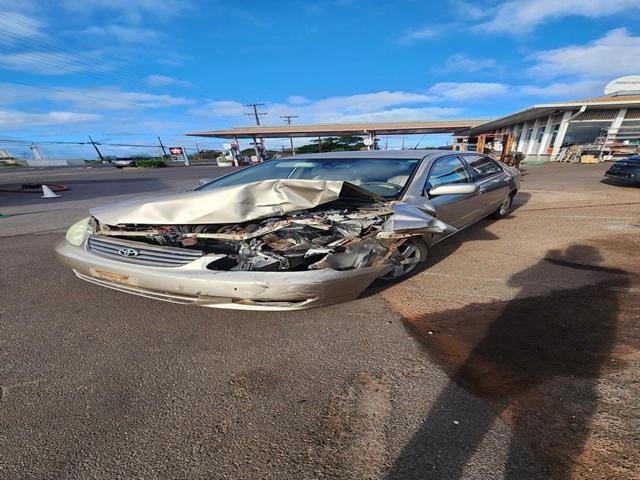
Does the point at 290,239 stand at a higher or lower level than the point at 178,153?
higher

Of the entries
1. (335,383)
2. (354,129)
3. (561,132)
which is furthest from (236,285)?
(354,129)

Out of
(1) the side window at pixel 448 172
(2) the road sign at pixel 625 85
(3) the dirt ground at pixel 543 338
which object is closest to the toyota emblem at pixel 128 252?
(3) the dirt ground at pixel 543 338

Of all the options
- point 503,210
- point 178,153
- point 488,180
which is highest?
point 488,180

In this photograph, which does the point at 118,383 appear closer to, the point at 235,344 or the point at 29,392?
the point at 29,392

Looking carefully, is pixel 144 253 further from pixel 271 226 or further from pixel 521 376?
pixel 521 376

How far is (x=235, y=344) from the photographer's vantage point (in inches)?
86.2

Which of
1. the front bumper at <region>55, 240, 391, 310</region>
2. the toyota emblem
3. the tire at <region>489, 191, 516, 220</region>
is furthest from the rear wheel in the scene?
the toyota emblem

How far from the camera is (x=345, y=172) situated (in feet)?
12.1

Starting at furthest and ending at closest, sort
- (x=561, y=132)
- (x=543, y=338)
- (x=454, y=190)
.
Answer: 1. (x=561, y=132)
2. (x=454, y=190)
3. (x=543, y=338)

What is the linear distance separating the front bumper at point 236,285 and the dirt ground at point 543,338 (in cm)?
75

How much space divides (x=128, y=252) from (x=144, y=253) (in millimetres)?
152

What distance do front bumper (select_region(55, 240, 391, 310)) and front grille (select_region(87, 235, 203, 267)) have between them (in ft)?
0.17

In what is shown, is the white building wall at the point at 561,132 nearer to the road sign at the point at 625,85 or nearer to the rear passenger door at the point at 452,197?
the road sign at the point at 625,85

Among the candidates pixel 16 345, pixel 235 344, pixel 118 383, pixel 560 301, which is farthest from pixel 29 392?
pixel 560 301
